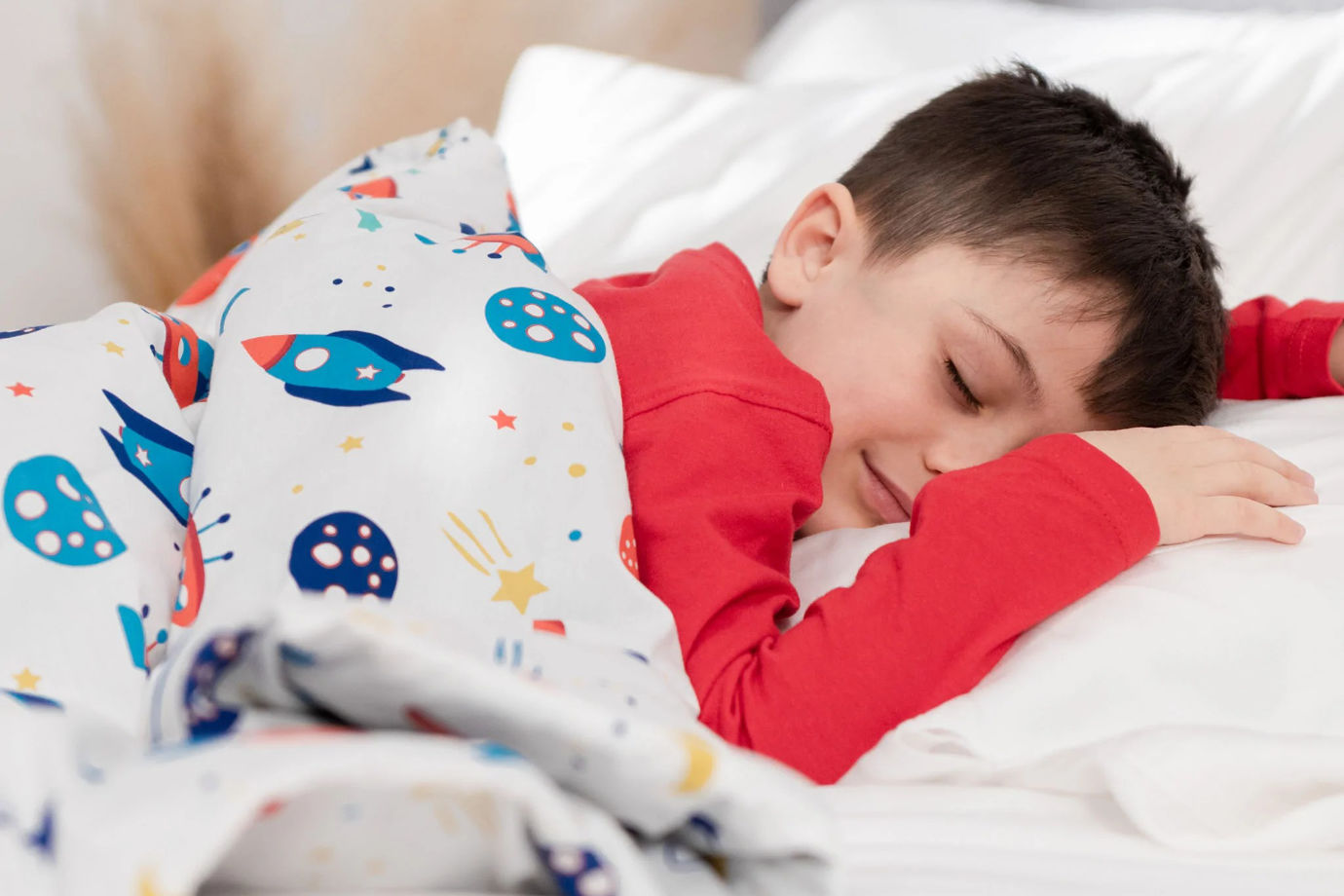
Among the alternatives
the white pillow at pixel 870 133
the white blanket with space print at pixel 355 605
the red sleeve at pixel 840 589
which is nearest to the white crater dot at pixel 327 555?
the white blanket with space print at pixel 355 605

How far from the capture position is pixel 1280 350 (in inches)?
41.1

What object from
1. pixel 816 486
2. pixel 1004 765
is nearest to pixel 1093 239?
pixel 816 486

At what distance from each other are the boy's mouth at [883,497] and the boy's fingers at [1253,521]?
0.24 m

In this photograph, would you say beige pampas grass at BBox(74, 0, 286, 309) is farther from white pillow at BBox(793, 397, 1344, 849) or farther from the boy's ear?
white pillow at BBox(793, 397, 1344, 849)

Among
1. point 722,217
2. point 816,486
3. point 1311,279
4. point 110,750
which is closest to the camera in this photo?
point 110,750

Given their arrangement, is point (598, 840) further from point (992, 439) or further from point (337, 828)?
point (992, 439)

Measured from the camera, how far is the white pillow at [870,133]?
1.26m

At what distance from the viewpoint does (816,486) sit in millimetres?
819

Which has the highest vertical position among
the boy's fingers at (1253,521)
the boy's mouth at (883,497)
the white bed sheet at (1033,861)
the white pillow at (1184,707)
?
the boy's fingers at (1253,521)

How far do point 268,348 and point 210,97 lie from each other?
102 cm

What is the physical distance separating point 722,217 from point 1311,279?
67 cm

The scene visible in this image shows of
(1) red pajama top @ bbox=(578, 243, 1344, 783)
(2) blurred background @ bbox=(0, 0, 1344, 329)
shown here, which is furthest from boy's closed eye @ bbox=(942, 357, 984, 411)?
(2) blurred background @ bbox=(0, 0, 1344, 329)

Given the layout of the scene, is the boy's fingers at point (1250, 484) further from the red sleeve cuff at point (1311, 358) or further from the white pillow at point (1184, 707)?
the red sleeve cuff at point (1311, 358)

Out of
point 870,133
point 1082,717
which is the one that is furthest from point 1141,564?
point 870,133
